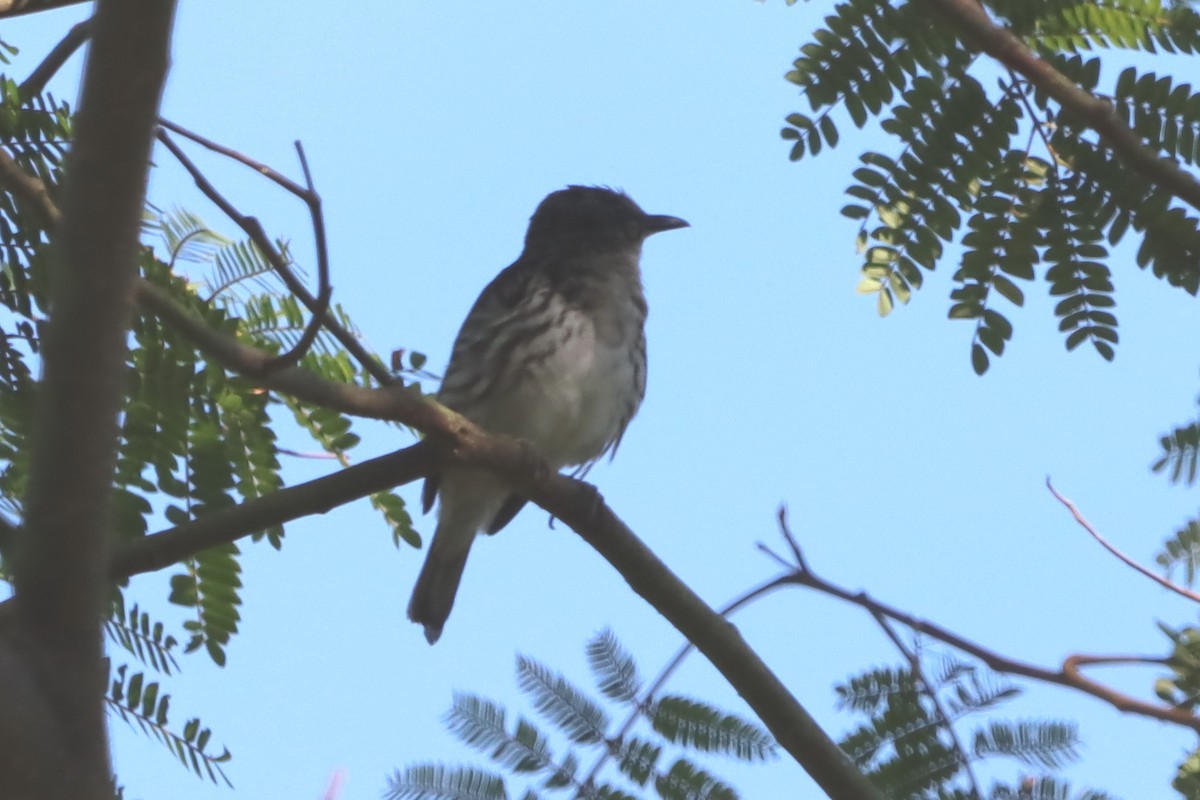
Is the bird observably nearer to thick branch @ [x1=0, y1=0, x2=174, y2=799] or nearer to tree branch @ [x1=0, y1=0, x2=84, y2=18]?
tree branch @ [x1=0, y1=0, x2=84, y2=18]

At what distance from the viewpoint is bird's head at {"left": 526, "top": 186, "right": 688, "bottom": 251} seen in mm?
6863

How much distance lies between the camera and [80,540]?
7.68 ft


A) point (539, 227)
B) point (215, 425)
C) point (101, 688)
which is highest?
point (539, 227)

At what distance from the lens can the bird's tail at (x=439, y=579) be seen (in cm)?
662

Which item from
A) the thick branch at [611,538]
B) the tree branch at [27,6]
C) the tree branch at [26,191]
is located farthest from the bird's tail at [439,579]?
the tree branch at [26,191]

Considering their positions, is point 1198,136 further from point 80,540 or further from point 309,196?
point 80,540

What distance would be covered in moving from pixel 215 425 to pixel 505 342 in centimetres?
209

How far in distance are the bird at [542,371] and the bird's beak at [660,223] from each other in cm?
18

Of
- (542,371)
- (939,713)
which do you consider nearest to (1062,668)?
(939,713)

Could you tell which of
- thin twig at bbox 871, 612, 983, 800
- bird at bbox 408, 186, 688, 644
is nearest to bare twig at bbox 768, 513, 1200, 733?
thin twig at bbox 871, 612, 983, 800

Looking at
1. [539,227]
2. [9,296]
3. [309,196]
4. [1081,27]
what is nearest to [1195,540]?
[1081,27]

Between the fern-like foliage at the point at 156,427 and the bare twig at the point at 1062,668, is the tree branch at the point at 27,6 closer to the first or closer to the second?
the fern-like foliage at the point at 156,427

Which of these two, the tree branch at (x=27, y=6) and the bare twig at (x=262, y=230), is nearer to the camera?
the bare twig at (x=262, y=230)

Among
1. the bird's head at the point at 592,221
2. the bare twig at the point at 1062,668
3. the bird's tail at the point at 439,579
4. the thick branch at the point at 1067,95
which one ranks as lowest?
the bare twig at the point at 1062,668
